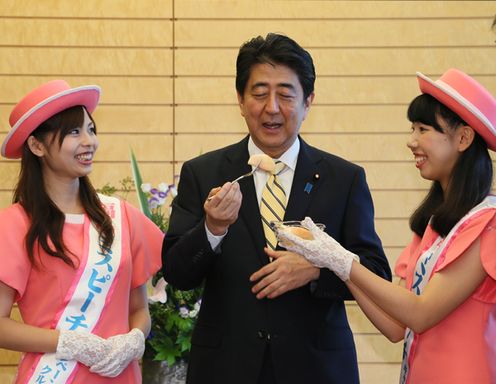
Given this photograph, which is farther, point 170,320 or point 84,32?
point 84,32

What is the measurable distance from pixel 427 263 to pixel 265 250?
499 millimetres

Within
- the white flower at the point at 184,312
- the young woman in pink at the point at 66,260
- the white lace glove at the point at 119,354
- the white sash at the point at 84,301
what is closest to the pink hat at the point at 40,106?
the young woman in pink at the point at 66,260

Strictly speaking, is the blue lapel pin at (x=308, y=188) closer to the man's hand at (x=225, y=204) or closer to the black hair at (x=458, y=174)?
the man's hand at (x=225, y=204)

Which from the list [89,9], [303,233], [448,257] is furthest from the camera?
[89,9]

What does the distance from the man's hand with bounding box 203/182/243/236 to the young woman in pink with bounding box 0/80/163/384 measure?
48cm

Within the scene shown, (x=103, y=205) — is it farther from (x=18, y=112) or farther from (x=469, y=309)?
(x=469, y=309)

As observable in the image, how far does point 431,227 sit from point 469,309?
303 millimetres

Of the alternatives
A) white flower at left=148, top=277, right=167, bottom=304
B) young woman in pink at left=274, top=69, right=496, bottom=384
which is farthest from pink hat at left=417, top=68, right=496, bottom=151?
white flower at left=148, top=277, right=167, bottom=304

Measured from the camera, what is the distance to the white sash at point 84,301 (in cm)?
266

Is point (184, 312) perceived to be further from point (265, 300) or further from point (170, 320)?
point (265, 300)

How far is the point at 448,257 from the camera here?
2.45 meters

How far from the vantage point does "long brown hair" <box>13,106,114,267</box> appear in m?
2.71

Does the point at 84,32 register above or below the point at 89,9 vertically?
below

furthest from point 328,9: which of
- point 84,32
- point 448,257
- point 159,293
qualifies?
point 448,257
